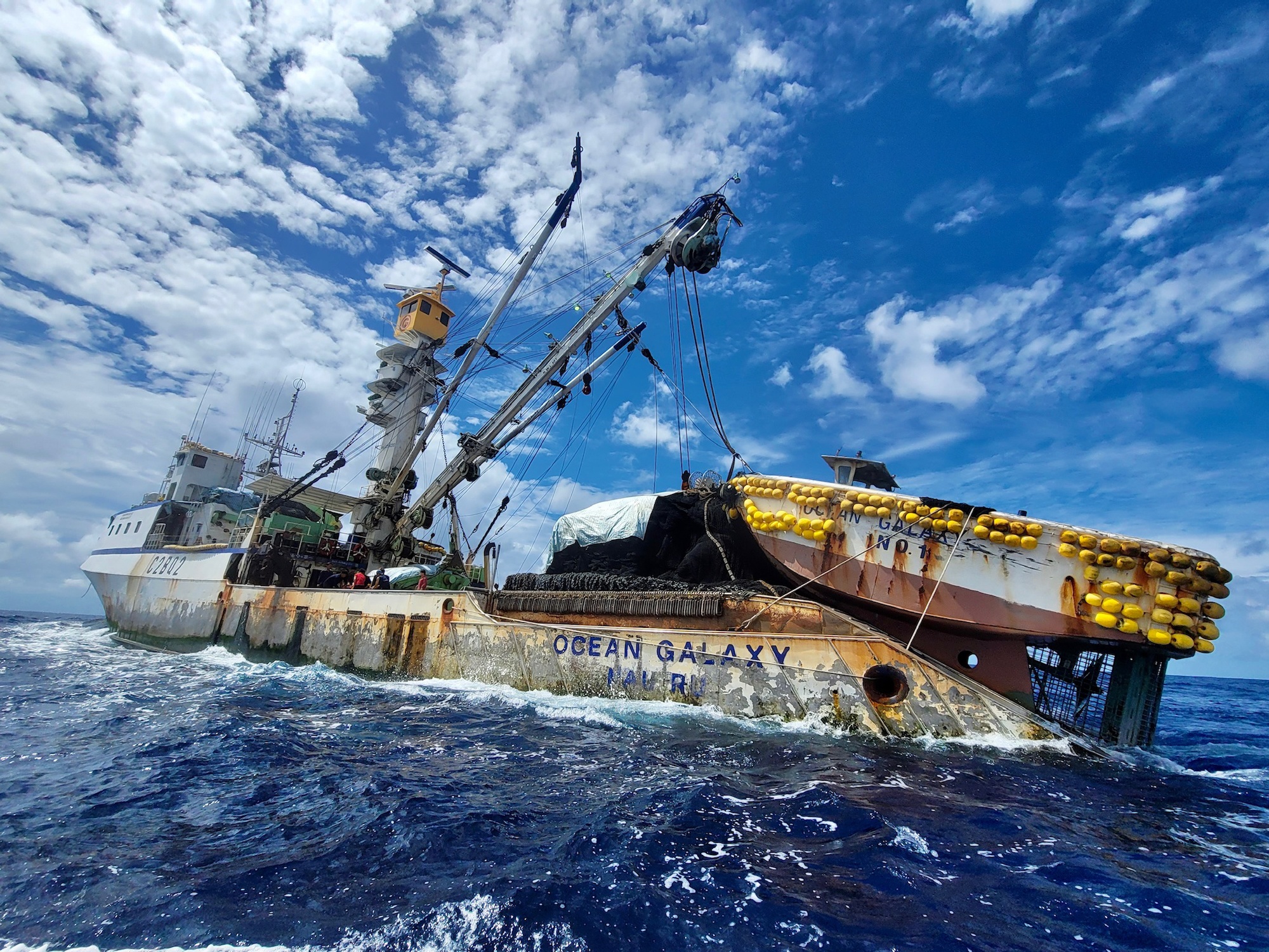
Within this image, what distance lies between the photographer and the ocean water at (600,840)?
3.31m

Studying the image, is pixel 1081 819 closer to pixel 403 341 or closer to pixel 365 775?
pixel 365 775

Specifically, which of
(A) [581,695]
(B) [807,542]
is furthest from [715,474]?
(A) [581,695]

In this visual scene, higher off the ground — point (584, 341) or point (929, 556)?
point (584, 341)

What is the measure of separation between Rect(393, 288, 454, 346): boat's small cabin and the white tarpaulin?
45.9 ft

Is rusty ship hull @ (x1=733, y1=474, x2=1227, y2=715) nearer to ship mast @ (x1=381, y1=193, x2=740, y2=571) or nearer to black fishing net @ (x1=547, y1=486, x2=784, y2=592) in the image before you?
black fishing net @ (x1=547, y1=486, x2=784, y2=592)

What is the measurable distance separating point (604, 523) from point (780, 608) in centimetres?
579

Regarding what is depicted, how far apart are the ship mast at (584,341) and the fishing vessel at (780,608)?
79mm

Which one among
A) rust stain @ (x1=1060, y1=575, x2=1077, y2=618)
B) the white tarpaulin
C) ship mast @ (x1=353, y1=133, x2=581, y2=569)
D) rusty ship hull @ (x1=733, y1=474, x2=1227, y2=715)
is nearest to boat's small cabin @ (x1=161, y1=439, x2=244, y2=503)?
ship mast @ (x1=353, y1=133, x2=581, y2=569)

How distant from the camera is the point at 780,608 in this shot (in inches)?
383

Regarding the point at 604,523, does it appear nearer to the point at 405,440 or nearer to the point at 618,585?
the point at 618,585

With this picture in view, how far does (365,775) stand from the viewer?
6.18m

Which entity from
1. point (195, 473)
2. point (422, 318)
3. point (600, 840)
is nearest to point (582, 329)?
point (422, 318)

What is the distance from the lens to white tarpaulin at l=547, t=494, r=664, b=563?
45.5ft

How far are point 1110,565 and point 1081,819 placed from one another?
4.42m
